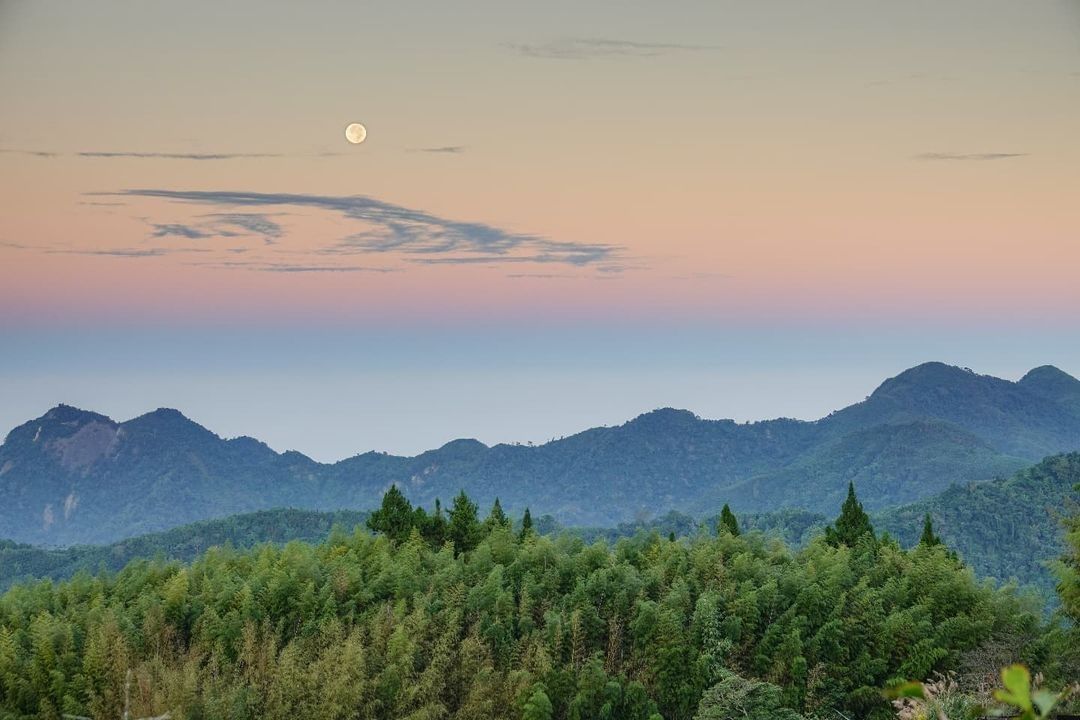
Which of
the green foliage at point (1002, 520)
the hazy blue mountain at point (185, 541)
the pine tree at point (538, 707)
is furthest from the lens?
the hazy blue mountain at point (185, 541)

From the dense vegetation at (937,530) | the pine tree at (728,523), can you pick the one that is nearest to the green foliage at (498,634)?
the pine tree at (728,523)

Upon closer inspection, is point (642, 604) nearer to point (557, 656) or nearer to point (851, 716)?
point (557, 656)

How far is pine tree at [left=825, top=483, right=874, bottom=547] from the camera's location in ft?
80.0

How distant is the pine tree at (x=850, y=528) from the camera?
24391 mm

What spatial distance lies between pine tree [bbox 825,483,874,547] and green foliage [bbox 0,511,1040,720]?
1892 mm

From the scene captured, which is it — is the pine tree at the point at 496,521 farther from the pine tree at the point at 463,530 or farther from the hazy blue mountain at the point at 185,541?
the hazy blue mountain at the point at 185,541

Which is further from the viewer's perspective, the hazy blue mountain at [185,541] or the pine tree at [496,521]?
the hazy blue mountain at [185,541]

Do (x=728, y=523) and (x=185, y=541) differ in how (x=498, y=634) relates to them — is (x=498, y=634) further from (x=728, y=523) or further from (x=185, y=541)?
(x=185, y=541)

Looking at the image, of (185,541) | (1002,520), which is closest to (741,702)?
(1002,520)

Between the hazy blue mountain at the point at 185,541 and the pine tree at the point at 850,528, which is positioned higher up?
the pine tree at the point at 850,528

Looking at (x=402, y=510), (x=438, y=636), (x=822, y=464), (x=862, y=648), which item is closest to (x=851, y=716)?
(x=862, y=648)

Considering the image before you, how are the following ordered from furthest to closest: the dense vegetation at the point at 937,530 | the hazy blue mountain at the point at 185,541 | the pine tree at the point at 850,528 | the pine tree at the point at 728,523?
the hazy blue mountain at the point at 185,541 → the dense vegetation at the point at 937,530 → the pine tree at the point at 728,523 → the pine tree at the point at 850,528

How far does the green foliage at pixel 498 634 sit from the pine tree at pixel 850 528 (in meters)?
1.89

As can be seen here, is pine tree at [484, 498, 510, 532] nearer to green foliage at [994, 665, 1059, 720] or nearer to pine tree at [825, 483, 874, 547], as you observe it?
pine tree at [825, 483, 874, 547]
